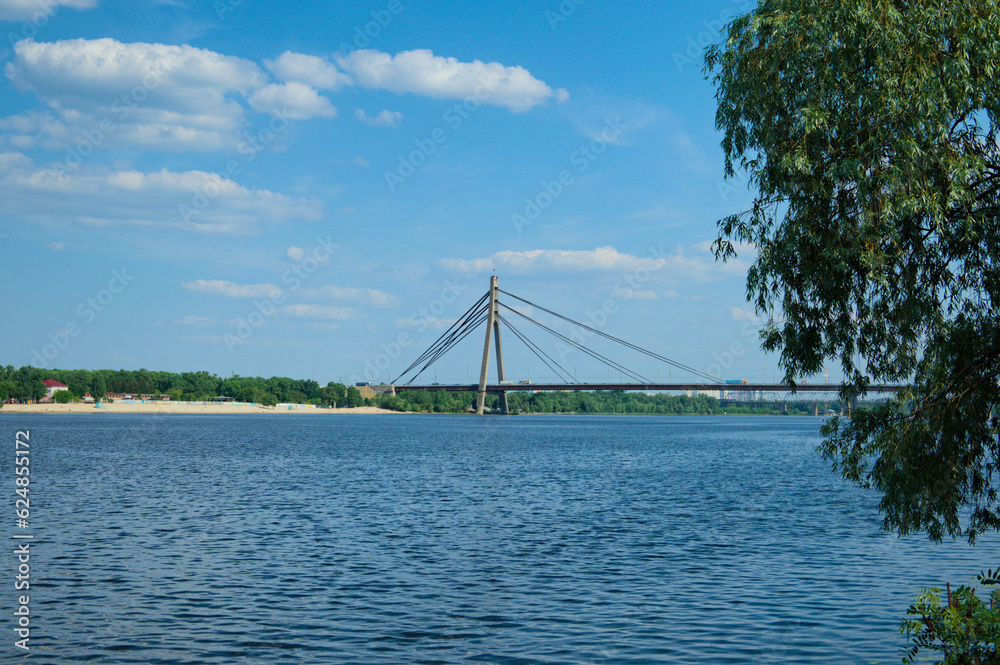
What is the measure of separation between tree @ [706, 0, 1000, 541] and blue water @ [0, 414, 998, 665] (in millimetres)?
3495

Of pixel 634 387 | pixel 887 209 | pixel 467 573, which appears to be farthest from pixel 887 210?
pixel 634 387

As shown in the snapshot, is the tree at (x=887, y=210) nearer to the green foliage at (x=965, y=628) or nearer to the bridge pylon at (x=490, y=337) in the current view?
the green foliage at (x=965, y=628)

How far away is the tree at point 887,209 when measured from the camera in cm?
1038

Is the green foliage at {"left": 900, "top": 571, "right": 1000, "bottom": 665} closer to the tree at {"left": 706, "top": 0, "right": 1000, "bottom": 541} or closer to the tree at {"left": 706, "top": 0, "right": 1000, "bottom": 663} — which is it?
the tree at {"left": 706, "top": 0, "right": 1000, "bottom": 663}

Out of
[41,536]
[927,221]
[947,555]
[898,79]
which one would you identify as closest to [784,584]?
[947,555]

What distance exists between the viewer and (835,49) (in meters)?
10.9

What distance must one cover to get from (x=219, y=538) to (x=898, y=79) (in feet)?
65.1

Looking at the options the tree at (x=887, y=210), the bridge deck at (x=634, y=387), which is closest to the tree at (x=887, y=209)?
the tree at (x=887, y=210)

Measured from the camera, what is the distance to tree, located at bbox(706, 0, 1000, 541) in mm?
10375

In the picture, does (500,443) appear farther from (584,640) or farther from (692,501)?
(584,640)

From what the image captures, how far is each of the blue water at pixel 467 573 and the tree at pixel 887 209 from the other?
11.5ft

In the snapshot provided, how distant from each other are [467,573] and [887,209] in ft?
39.9

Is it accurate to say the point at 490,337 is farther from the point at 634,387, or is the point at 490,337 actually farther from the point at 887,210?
the point at 887,210

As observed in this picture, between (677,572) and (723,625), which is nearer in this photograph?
(723,625)
